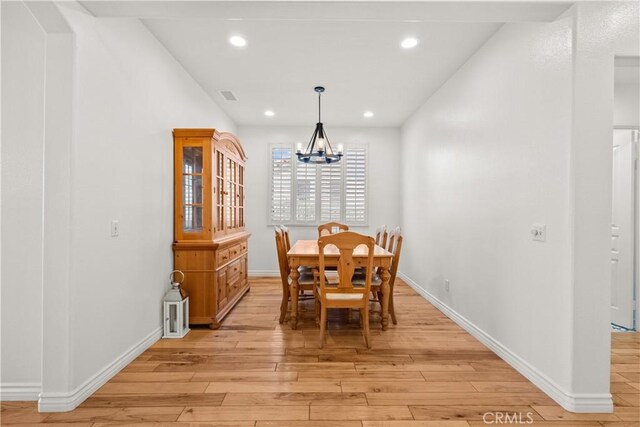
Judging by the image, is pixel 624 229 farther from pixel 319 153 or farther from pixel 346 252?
pixel 319 153

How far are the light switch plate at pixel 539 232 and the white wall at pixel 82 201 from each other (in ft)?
9.84

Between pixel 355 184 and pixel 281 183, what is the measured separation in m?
1.37

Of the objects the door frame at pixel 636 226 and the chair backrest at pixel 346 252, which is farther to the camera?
the door frame at pixel 636 226

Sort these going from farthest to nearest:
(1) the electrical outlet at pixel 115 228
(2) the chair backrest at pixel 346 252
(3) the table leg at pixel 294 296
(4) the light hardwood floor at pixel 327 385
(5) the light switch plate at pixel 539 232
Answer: (3) the table leg at pixel 294 296
(2) the chair backrest at pixel 346 252
(1) the electrical outlet at pixel 115 228
(5) the light switch plate at pixel 539 232
(4) the light hardwood floor at pixel 327 385

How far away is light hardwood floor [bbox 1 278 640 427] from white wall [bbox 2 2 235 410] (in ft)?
0.90

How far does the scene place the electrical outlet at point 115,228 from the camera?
2287 mm

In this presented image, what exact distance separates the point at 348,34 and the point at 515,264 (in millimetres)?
2380

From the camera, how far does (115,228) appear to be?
2316 millimetres

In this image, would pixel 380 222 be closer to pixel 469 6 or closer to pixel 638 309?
pixel 638 309

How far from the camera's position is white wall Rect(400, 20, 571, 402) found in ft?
6.73

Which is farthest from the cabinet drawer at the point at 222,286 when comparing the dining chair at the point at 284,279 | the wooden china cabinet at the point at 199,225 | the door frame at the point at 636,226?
the door frame at the point at 636,226

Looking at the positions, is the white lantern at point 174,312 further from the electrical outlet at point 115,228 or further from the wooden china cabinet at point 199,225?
the electrical outlet at point 115,228

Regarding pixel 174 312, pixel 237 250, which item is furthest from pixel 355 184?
pixel 174 312

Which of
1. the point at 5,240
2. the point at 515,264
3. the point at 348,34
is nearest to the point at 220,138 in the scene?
the point at 348,34
